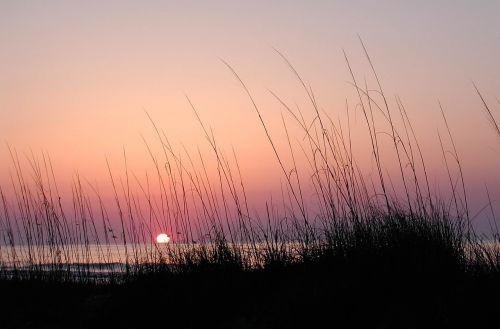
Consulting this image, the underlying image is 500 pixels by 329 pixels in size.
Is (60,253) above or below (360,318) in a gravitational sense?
above

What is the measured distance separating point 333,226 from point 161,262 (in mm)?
1451

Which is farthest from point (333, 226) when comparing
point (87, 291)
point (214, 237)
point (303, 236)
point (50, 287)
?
point (50, 287)

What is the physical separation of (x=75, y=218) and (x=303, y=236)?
2788 mm

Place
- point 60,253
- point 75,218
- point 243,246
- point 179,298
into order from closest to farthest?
point 179,298 < point 243,246 < point 60,253 < point 75,218

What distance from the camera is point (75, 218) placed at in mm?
5816

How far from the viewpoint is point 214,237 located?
4.59 meters

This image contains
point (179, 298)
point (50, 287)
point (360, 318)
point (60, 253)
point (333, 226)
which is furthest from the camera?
point (60, 253)

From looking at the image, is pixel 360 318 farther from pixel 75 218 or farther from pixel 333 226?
pixel 75 218

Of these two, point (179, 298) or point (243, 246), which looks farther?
point (243, 246)

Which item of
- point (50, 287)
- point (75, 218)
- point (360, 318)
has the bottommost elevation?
point (360, 318)

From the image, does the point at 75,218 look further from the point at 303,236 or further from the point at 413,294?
the point at 413,294

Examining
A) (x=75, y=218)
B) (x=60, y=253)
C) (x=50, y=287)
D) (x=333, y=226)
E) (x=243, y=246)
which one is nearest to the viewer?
(x=333, y=226)

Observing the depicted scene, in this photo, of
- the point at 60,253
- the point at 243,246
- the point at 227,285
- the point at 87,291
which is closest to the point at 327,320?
the point at 227,285

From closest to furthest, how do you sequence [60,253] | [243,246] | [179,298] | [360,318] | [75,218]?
1. [360,318]
2. [179,298]
3. [243,246]
4. [60,253]
5. [75,218]
